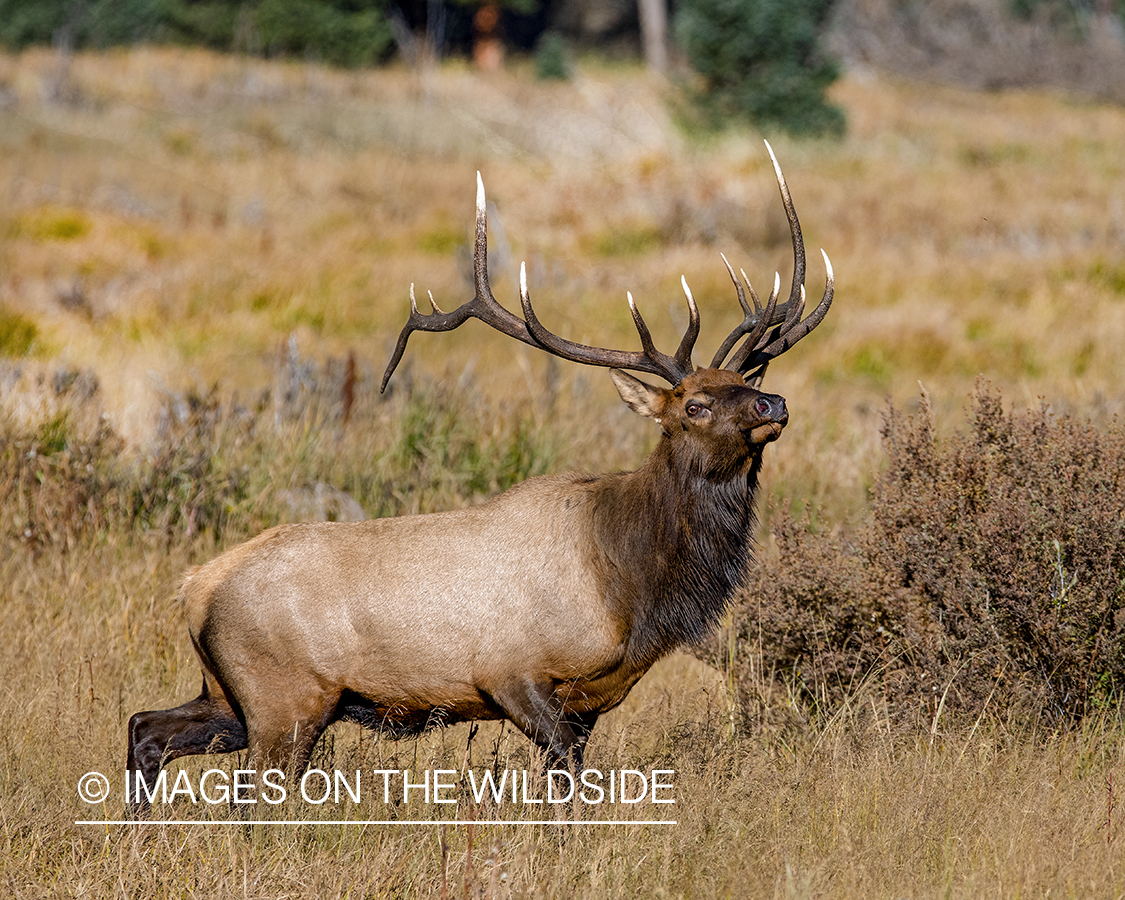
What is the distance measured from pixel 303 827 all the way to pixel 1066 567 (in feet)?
9.63

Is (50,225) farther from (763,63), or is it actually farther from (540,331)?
(763,63)

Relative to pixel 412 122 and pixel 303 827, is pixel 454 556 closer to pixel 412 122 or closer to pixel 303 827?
pixel 303 827

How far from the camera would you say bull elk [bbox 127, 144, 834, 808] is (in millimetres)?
4168

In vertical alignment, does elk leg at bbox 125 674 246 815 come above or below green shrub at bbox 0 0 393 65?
below

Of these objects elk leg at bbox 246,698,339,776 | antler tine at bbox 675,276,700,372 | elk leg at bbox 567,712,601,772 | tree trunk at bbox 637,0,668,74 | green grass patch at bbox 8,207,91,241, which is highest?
tree trunk at bbox 637,0,668,74

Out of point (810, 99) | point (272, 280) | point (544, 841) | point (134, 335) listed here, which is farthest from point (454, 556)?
point (810, 99)

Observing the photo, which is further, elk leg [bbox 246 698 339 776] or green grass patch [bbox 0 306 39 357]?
green grass patch [bbox 0 306 39 357]

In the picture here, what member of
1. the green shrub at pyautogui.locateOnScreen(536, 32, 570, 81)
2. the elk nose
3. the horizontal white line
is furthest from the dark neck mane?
the green shrub at pyautogui.locateOnScreen(536, 32, 570, 81)

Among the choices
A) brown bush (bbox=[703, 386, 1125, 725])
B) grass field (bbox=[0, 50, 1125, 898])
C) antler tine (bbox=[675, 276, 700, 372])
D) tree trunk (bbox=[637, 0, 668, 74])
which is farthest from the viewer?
tree trunk (bbox=[637, 0, 668, 74])

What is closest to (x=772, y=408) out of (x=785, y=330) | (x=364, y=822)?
(x=785, y=330)

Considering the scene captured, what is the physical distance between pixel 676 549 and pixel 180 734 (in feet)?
6.07

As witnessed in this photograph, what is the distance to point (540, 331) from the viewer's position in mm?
4742

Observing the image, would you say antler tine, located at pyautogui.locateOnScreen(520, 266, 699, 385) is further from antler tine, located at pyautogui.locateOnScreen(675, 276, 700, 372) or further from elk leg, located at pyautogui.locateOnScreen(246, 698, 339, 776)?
elk leg, located at pyautogui.locateOnScreen(246, 698, 339, 776)

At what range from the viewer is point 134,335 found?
40.4 ft
